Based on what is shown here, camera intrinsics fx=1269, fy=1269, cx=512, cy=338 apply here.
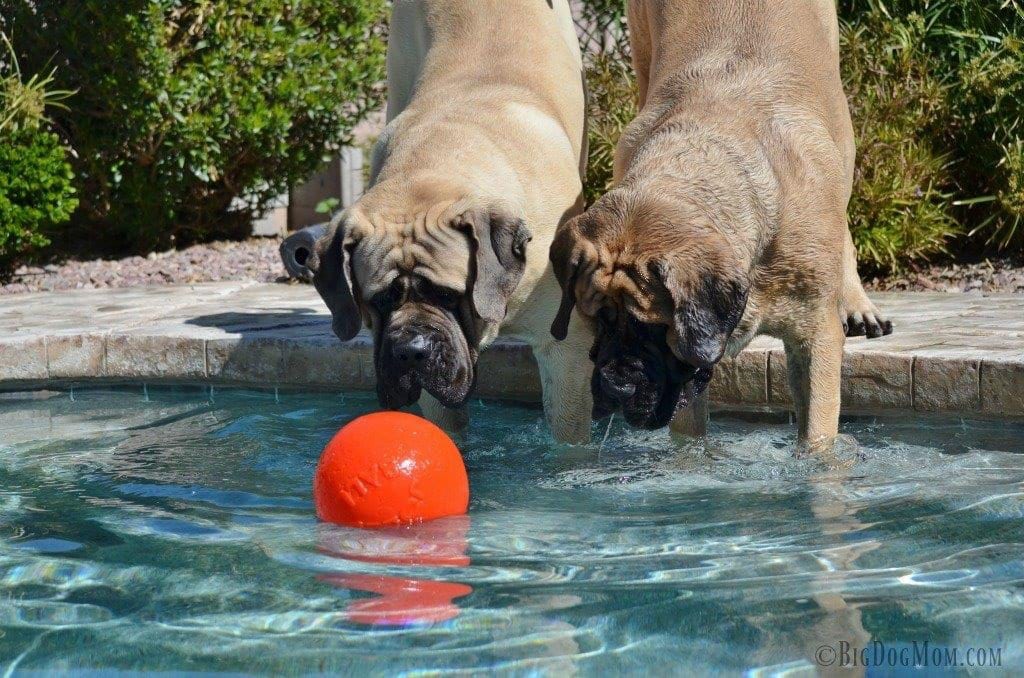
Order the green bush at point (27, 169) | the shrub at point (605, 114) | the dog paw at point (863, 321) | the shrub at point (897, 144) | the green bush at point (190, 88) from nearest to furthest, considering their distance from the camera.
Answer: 1. the dog paw at point (863, 321)
2. the shrub at point (897, 144)
3. the shrub at point (605, 114)
4. the green bush at point (27, 169)
5. the green bush at point (190, 88)

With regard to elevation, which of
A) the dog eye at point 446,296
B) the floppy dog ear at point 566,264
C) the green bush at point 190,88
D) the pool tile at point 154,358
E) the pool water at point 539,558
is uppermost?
the green bush at point 190,88

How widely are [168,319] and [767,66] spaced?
140 inches

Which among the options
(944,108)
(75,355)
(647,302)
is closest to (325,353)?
(75,355)

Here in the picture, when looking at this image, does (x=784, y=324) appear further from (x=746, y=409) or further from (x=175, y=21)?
(x=175, y=21)

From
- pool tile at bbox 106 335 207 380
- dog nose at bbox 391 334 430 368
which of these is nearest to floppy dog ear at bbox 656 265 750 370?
dog nose at bbox 391 334 430 368

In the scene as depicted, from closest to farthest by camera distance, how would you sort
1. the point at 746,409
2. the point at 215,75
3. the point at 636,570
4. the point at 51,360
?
the point at 636,570
the point at 746,409
the point at 51,360
the point at 215,75

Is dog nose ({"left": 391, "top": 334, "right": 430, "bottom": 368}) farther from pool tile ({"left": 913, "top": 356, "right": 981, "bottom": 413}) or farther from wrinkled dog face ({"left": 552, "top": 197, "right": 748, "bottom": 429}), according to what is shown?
pool tile ({"left": 913, "top": 356, "right": 981, "bottom": 413})

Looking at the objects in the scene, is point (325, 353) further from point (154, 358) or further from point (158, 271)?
point (158, 271)

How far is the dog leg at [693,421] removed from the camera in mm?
4613

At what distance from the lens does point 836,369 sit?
4.15 meters

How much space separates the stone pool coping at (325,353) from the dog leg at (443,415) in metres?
0.71

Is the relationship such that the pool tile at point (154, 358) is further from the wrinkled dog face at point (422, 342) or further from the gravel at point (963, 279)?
the gravel at point (963, 279)

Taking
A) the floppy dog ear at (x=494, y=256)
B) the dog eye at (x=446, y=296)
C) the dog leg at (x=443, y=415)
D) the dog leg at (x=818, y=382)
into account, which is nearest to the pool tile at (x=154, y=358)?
the dog leg at (x=443, y=415)

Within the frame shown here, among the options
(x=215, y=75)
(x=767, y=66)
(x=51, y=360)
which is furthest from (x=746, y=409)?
(x=215, y=75)
